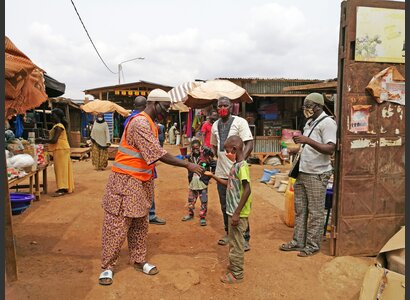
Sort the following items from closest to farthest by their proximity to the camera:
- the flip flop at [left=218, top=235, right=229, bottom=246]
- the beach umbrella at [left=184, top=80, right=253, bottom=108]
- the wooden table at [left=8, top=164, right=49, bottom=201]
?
the flip flop at [left=218, top=235, right=229, bottom=246], the wooden table at [left=8, top=164, right=49, bottom=201], the beach umbrella at [left=184, top=80, right=253, bottom=108]

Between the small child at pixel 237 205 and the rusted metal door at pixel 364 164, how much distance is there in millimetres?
1332

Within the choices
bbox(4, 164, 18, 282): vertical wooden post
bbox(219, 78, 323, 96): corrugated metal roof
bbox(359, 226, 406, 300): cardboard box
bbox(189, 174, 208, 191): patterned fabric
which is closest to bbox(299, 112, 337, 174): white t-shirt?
bbox(359, 226, 406, 300): cardboard box

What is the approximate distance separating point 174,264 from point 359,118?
2757mm

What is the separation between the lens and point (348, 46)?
12.1ft

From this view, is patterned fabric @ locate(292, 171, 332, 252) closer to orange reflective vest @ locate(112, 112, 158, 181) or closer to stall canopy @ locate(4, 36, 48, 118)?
orange reflective vest @ locate(112, 112, 158, 181)

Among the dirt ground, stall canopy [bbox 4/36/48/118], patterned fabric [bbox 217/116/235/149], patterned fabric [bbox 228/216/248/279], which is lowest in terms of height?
the dirt ground

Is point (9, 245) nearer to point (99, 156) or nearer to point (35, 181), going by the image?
point (35, 181)

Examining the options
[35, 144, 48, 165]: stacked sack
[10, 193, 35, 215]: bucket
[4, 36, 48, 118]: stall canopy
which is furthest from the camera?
[35, 144, 48, 165]: stacked sack

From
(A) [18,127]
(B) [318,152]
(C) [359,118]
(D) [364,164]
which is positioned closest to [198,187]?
(B) [318,152]

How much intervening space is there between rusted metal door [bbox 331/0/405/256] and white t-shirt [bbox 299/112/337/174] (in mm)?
156

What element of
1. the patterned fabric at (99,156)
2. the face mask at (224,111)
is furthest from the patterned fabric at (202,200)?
the patterned fabric at (99,156)

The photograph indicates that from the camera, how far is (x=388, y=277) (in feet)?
8.12

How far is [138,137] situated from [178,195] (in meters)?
4.61

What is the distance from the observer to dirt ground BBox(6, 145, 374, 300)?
3.17m
